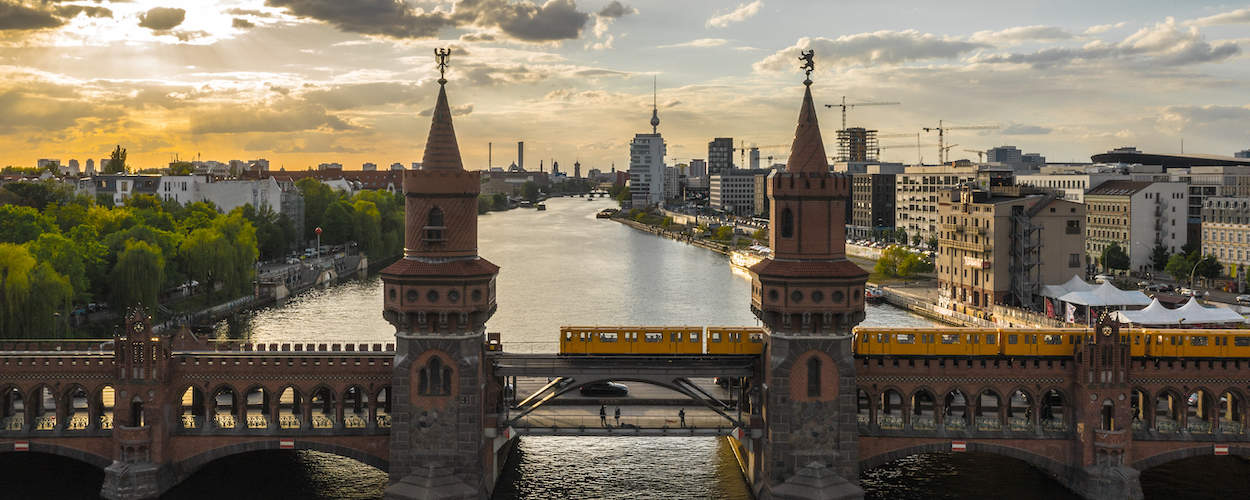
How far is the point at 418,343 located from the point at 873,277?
112 meters

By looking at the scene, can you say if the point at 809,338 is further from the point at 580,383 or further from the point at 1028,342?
the point at 1028,342

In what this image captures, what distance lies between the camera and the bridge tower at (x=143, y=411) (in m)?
51.0

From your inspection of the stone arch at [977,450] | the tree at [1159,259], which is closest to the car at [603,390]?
the stone arch at [977,450]

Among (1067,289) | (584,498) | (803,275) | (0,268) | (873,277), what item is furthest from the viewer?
(873,277)

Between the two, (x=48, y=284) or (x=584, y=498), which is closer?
(x=584, y=498)

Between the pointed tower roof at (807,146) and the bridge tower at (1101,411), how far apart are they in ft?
49.0

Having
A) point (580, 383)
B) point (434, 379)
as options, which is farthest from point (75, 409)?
point (580, 383)

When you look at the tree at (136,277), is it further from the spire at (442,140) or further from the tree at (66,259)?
the spire at (442,140)

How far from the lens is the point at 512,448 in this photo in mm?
61656

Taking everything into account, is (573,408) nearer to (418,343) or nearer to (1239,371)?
(418,343)

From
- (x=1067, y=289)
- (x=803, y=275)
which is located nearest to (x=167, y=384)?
(x=803, y=275)

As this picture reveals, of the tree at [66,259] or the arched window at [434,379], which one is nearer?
the arched window at [434,379]

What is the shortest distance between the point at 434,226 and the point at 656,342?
1170cm

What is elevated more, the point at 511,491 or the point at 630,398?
the point at 630,398
